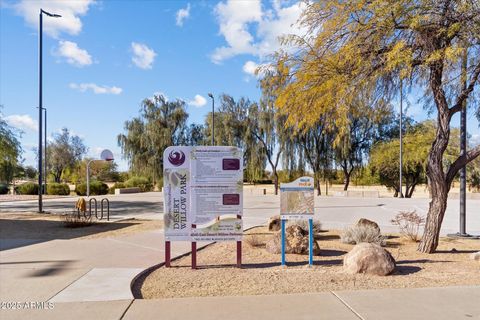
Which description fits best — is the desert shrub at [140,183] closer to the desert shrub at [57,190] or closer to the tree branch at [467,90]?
the desert shrub at [57,190]

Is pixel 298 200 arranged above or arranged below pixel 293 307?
above

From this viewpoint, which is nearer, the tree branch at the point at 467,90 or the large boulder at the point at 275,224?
the tree branch at the point at 467,90

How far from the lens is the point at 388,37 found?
8188mm

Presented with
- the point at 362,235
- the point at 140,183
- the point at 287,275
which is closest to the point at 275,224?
the point at 362,235

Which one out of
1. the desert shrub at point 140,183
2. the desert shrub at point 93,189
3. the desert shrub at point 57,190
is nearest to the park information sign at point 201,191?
the desert shrub at point 93,189

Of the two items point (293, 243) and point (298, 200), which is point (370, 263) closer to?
point (298, 200)

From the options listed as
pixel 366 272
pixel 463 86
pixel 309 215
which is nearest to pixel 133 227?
pixel 309 215

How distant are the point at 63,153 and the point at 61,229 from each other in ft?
165

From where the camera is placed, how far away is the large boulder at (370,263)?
6555 mm

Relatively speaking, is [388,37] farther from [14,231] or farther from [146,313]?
[14,231]

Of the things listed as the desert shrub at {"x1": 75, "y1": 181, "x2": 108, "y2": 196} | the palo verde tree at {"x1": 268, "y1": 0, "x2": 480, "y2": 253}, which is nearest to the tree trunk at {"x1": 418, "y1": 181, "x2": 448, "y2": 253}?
the palo verde tree at {"x1": 268, "y1": 0, "x2": 480, "y2": 253}

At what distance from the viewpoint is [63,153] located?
58.9 metres

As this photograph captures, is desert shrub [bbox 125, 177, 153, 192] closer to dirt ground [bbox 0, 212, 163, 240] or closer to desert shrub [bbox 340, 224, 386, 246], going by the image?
dirt ground [bbox 0, 212, 163, 240]

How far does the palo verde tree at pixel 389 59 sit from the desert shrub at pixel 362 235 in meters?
0.99
